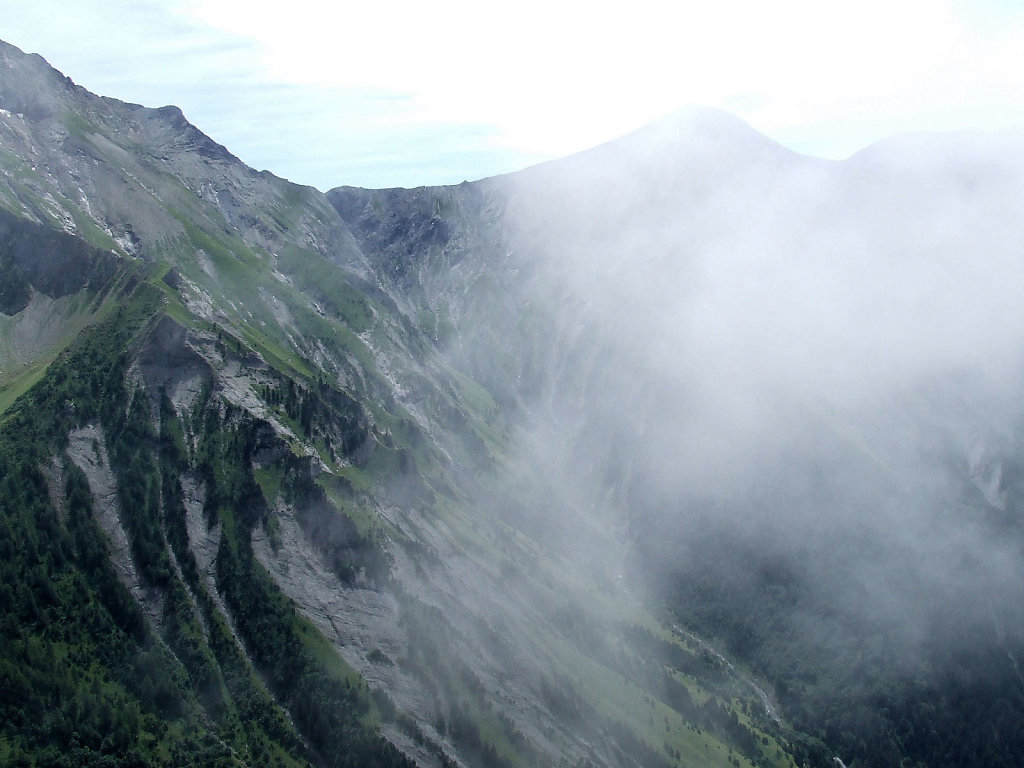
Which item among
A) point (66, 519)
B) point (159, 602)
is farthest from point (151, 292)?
point (159, 602)

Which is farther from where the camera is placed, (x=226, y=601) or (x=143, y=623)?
(x=226, y=601)

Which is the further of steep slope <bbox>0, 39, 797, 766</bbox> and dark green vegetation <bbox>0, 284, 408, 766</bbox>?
steep slope <bbox>0, 39, 797, 766</bbox>

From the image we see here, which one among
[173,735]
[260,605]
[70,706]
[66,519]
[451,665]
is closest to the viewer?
[70,706]

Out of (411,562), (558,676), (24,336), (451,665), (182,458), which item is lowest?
(558,676)

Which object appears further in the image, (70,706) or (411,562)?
(411,562)

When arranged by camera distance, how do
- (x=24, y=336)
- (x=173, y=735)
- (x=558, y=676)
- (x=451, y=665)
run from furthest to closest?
(x=24, y=336)
(x=558, y=676)
(x=451, y=665)
(x=173, y=735)

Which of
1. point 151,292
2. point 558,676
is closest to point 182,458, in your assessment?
point 151,292

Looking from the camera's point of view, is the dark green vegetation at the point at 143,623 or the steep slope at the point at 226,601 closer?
the dark green vegetation at the point at 143,623

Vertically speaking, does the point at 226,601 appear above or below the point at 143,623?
below

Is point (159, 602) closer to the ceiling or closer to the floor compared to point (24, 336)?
closer to the floor

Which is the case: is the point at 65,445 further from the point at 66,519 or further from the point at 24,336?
the point at 24,336
